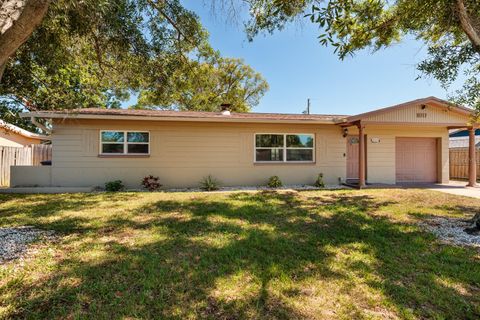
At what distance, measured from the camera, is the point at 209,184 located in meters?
9.77

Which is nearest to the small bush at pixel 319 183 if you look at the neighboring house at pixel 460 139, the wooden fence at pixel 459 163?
the wooden fence at pixel 459 163

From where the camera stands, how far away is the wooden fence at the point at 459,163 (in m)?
13.4

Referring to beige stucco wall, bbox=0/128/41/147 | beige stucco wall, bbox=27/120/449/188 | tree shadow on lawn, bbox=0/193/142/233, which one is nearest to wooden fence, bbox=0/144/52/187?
beige stucco wall, bbox=0/128/41/147

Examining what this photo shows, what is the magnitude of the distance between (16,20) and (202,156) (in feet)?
25.2

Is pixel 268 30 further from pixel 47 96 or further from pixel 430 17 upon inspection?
pixel 47 96

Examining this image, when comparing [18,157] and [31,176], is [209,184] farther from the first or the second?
[18,157]

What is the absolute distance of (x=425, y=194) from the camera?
8367 millimetres

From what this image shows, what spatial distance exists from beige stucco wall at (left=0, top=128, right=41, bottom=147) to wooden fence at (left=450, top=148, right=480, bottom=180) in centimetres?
2488

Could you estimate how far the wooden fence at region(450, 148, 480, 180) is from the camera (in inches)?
527

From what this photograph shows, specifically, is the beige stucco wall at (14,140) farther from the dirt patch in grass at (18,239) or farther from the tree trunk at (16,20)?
the tree trunk at (16,20)

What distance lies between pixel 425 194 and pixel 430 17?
547cm

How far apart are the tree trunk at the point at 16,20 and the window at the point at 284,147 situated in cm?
837

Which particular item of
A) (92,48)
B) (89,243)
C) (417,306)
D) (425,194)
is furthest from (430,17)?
(92,48)

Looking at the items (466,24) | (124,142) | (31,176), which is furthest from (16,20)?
(31,176)
